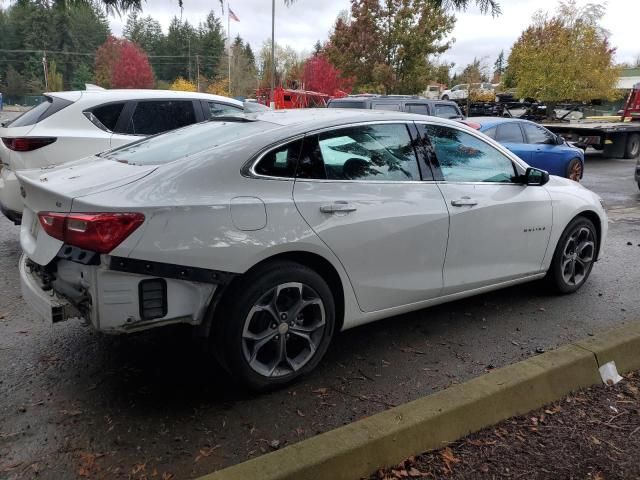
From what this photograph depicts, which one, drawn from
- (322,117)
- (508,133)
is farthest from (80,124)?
(508,133)

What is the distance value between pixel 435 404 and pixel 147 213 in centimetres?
173

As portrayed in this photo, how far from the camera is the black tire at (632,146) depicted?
1820cm

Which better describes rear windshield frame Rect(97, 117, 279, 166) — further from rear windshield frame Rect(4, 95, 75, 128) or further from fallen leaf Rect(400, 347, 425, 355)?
rear windshield frame Rect(4, 95, 75, 128)

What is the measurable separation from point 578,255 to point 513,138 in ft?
22.1

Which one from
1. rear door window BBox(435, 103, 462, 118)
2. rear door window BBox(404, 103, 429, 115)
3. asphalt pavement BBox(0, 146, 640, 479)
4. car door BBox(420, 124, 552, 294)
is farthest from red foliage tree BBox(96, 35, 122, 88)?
car door BBox(420, 124, 552, 294)

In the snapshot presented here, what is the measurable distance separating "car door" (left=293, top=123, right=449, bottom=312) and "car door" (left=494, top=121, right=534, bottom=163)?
26.1 ft

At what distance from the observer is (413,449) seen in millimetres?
2697

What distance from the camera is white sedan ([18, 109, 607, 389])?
2.80 metres

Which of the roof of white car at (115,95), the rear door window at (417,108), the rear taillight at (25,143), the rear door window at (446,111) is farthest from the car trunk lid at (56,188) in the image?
the rear door window at (446,111)

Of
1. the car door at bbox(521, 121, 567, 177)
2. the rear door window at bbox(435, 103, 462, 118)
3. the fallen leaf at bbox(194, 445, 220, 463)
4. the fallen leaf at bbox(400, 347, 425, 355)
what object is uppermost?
the rear door window at bbox(435, 103, 462, 118)

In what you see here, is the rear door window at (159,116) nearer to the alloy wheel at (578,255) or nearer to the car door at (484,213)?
the car door at (484,213)

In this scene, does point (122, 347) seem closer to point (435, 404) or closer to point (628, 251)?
point (435, 404)

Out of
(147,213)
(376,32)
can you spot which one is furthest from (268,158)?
(376,32)

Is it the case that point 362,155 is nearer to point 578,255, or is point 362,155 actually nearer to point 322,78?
point 578,255
